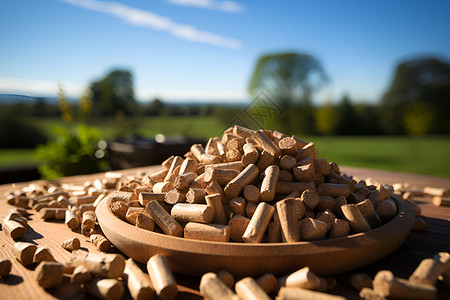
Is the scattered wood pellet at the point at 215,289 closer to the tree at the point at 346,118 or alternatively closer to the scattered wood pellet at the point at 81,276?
the scattered wood pellet at the point at 81,276

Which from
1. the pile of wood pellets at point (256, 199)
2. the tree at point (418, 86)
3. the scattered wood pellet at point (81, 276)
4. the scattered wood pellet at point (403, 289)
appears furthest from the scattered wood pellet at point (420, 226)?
the tree at point (418, 86)

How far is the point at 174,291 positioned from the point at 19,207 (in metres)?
2.11

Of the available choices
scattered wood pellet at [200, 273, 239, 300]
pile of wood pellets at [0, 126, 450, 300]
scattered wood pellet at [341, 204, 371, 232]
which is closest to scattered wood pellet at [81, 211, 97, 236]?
pile of wood pellets at [0, 126, 450, 300]

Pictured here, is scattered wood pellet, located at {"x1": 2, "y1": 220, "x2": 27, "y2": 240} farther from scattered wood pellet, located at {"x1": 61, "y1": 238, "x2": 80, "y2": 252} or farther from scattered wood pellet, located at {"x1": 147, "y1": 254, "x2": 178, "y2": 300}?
scattered wood pellet, located at {"x1": 147, "y1": 254, "x2": 178, "y2": 300}

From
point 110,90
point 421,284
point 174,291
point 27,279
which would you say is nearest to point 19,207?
point 27,279

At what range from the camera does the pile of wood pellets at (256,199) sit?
145 centimetres

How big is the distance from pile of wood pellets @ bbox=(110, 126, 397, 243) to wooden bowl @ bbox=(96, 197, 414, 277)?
4.5 inches

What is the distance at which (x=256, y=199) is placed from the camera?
164 cm

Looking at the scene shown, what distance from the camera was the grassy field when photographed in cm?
1491

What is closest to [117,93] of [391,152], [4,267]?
[4,267]

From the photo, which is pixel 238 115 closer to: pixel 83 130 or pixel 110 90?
pixel 83 130

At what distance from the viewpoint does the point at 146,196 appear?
1759 mm

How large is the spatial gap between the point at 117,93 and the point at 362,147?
21.1 m

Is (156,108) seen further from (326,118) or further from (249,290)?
(249,290)
